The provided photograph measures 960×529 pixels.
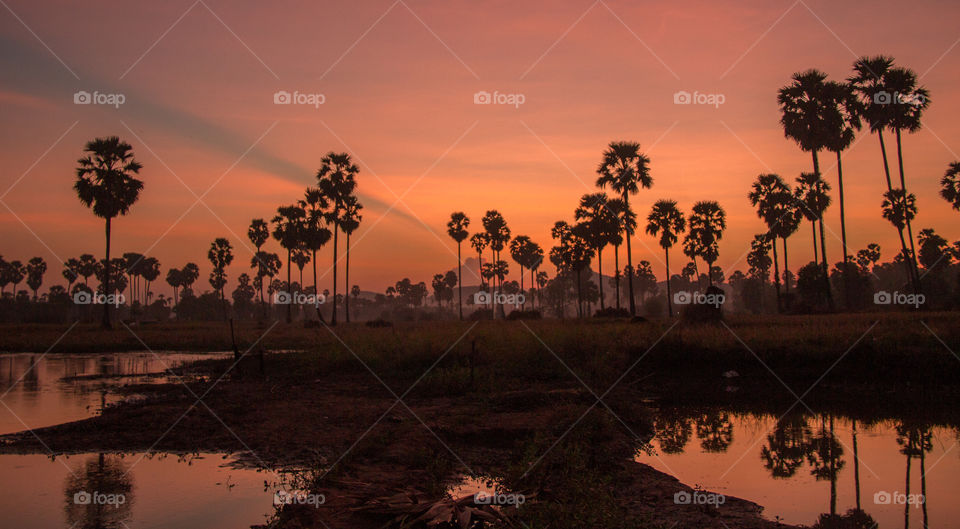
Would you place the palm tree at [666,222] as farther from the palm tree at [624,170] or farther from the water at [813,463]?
the water at [813,463]

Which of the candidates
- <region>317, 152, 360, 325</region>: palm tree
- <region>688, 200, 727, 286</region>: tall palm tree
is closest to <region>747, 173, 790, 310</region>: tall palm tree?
<region>688, 200, 727, 286</region>: tall palm tree

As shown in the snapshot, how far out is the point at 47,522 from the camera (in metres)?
8.09

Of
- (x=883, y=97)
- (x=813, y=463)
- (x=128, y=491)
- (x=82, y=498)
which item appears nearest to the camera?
(x=82, y=498)

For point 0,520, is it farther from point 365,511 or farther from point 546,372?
point 546,372

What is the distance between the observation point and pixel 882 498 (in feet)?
30.1

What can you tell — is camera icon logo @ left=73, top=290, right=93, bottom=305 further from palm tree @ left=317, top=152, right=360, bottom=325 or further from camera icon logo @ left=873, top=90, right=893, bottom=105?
camera icon logo @ left=873, top=90, right=893, bottom=105

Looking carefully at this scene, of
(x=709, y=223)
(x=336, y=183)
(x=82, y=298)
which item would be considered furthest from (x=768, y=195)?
(x=82, y=298)

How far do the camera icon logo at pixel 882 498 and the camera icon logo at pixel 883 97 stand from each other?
42.1m

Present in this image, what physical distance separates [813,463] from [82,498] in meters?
12.3

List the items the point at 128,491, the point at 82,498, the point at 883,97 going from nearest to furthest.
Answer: the point at 82,498 → the point at 128,491 → the point at 883,97

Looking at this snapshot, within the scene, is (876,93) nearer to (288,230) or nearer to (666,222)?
(666,222)

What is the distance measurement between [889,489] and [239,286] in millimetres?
160285

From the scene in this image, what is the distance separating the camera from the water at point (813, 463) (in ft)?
29.0

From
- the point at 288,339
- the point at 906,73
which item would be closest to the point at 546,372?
the point at 288,339
